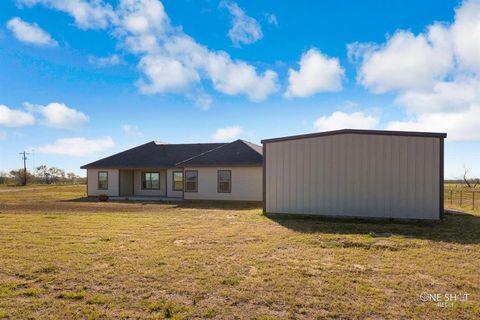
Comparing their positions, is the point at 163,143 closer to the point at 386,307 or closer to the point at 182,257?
the point at 182,257

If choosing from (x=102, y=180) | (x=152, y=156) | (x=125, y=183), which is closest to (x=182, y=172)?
(x=152, y=156)

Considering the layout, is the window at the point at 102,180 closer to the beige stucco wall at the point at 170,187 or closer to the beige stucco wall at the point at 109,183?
the beige stucco wall at the point at 109,183

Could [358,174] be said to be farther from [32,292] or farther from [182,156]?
[182,156]

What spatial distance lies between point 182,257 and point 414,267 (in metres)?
4.50

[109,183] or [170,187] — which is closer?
[170,187]

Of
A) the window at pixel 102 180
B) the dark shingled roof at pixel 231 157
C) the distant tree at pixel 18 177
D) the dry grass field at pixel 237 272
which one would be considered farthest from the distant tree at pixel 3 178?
the dry grass field at pixel 237 272

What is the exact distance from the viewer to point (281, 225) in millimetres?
10523

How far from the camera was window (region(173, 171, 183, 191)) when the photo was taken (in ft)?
72.5

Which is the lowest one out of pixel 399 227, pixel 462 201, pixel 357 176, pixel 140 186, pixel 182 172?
pixel 462 201

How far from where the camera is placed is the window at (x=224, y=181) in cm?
1988

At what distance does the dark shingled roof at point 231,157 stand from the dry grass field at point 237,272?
32.8 ft

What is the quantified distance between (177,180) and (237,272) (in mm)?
17295

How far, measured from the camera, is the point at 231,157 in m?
20.5

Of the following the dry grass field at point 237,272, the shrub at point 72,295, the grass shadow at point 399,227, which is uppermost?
the shrub at point 72,295
